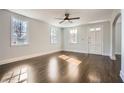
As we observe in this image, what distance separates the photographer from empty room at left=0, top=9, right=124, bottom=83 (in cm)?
272

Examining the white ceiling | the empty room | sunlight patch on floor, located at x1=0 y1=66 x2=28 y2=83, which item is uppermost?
the white ceiling

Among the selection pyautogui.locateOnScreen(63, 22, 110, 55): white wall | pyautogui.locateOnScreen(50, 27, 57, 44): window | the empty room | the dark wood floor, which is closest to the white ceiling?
the empty room

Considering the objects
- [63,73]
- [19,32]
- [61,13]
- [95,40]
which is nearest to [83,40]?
[95,40]

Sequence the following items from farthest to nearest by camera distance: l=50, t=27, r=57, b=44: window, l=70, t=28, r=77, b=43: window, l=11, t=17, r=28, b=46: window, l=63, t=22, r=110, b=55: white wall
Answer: l=70, t=28, r=77, b=43: window < l=50, t=27, r=57, b=44: window < l=63, t=22, r=110, b=55: white wall < l=11, t=17, r=28, b=46: window

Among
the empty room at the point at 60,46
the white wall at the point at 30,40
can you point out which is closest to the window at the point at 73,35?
the empty room at the point at 60,46

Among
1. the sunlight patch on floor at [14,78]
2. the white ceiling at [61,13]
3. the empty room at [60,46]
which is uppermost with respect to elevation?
the white ceiling at [61,13]

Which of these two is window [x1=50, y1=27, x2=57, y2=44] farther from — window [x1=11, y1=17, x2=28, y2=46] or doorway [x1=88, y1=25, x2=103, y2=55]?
doorway [x1=88, y1=25, x2=103, y2=55]

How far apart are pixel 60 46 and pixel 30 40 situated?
12.9ft

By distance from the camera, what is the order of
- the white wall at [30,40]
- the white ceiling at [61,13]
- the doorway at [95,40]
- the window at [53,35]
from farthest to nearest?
the window at [53,35] → the doorway at [95,40] → the white ceiling at [61,13] → the white wall at [30,40]

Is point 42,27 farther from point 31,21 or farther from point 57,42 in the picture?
point 57,42

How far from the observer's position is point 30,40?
5.40 m

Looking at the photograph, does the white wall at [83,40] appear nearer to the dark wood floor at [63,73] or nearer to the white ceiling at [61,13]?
the white ceiling at [61,13]

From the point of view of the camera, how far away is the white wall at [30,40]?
3904 millimetres
